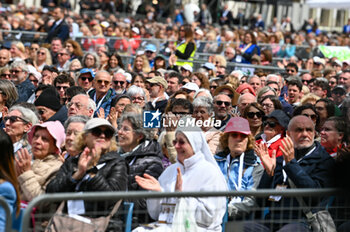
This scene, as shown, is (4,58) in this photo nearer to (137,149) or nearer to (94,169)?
(137,149)

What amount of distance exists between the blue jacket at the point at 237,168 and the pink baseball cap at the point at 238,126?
0.20 meters

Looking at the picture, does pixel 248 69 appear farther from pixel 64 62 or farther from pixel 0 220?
pixel 0 220

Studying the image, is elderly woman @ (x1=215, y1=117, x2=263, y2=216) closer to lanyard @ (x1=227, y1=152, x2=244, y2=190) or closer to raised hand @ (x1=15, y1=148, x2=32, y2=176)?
lanyard @ (x1=227, y1=152, x2=244, y2=190)

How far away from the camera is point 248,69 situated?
1938 cm

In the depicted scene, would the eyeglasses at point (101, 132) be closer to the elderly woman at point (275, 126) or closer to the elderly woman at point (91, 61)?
the elderly woman at point (275, 126)

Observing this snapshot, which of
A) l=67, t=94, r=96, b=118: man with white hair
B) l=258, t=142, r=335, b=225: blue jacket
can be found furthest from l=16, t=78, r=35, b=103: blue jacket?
l=258, t=142, r=335, b=225: blue jacket

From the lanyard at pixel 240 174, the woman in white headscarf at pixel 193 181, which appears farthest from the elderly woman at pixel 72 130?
the lanyard at pixel 240 174

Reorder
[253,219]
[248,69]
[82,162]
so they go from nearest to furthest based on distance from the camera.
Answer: [253,219], [82,162], [248,69]

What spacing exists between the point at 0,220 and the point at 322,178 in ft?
9.31

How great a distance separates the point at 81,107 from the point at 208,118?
1.61m

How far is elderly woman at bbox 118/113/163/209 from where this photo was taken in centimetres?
776

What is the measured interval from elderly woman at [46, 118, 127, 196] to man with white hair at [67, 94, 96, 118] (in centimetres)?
274

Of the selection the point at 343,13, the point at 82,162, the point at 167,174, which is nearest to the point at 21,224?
Answer: the point at 82,162

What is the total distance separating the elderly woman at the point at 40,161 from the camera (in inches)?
278
